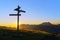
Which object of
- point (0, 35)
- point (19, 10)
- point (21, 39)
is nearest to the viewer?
point (21, 39)

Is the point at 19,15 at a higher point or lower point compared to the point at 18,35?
higher

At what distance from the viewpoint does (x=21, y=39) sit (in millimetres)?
42000

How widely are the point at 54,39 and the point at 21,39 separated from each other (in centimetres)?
574

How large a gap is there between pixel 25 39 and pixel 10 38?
2.36m

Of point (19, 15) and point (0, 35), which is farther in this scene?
point (19, 15)

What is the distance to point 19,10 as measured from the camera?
4984 centimetres

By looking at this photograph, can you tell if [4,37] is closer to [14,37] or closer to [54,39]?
[14,37]

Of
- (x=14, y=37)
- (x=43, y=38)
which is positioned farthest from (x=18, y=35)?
(x=43, y=38)

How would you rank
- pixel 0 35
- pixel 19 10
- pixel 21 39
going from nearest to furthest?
pixel 21 39
pixel 0 35
pixel 19 10

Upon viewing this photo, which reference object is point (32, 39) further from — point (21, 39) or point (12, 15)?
point (12, 15)

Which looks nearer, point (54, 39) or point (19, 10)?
point (54, 39)

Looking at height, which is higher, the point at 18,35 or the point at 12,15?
the point at 12,15

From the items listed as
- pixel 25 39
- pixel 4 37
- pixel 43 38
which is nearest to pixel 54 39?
pixel 43 38

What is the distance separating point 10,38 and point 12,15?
27.6ft
